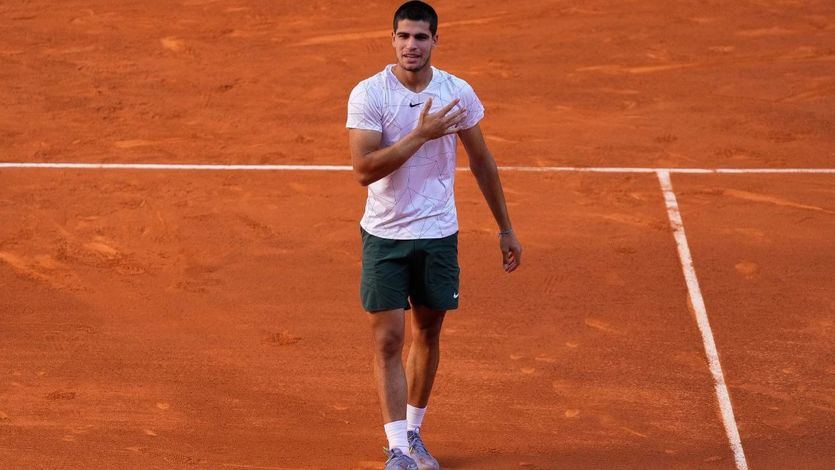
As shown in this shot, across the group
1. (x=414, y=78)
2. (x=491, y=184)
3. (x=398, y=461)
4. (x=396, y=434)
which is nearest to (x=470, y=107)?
(x=414, y=78)

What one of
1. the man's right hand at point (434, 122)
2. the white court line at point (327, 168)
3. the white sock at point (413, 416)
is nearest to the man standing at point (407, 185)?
the man's right hand at point (434, 122)

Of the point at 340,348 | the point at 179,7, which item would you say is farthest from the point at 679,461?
the point at 179,7

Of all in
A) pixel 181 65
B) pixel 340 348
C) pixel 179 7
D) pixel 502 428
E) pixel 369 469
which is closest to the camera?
pixel 369 469

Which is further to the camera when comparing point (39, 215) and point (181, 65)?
point (181, 65)

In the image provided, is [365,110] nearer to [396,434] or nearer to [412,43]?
[412,43]

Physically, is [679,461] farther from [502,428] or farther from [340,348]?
[340,348]

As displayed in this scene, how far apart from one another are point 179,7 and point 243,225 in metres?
6.42

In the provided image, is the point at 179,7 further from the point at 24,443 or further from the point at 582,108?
the point at 24,443

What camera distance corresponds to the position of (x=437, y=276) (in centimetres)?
615

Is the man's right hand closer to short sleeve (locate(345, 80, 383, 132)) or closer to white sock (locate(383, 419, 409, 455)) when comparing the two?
short sleeve (locate(345, 80, 383, 132))

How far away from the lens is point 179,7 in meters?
15.8

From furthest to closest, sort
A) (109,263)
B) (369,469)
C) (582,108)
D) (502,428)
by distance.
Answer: (582,108)
(109,263)
(502,428)
(369,469)

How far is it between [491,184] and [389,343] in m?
0.94

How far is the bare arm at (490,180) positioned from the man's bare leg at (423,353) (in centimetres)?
46
